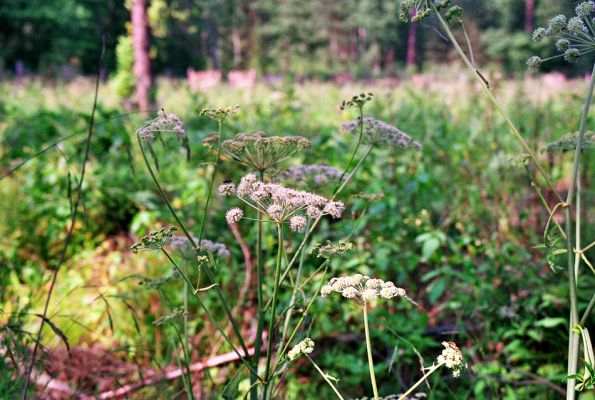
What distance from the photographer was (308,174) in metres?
1.58

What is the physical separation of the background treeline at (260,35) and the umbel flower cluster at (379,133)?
15.1 meters

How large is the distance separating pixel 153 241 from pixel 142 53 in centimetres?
731

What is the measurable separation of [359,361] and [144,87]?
6154 millimetres

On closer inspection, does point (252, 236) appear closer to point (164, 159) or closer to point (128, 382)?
point (128, 382)

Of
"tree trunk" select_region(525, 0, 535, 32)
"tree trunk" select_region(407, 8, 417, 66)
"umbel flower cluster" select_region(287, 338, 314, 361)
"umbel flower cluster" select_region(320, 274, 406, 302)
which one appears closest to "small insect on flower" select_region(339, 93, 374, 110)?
"umbel flower cluster" select_region(320, 274, 406, 302)

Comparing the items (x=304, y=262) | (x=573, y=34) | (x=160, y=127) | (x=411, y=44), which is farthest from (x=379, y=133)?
(x=411, y=44)

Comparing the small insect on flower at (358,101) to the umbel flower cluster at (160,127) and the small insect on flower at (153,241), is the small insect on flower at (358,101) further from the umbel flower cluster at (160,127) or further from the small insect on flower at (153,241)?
the small insect on flower at (153,241)

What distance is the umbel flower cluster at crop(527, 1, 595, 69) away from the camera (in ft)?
3.64

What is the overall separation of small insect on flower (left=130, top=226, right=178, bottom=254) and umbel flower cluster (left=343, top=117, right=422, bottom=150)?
614mm

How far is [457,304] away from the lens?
2504 millimetres

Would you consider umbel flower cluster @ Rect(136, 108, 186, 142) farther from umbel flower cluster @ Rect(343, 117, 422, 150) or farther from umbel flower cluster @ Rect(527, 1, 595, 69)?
umbel flower cluster @ Rect(527, 1, 595, 69)

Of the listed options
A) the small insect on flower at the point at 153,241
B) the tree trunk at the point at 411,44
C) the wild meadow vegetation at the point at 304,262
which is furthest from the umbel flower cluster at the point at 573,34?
the tree trunk at the point at 411,44

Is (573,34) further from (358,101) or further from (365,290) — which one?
(365,290)

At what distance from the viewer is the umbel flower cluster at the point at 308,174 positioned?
149 centimetres
